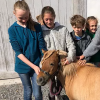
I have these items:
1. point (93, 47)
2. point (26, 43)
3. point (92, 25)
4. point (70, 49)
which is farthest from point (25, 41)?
point (92, 25)

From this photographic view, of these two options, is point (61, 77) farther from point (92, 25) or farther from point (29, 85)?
point (92, 25)

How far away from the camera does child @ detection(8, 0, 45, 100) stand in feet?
5.62

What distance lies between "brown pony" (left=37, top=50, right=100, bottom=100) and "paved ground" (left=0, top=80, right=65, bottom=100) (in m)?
1.32

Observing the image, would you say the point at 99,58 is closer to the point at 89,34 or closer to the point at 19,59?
the point at 89,34

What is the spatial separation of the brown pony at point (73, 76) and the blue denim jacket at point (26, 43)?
0.97 feet

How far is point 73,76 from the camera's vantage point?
1.66 metres

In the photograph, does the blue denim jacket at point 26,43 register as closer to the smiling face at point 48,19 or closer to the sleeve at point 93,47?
the smiling face at point 48,19

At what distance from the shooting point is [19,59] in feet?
6.13

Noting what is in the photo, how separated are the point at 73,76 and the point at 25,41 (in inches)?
31.4

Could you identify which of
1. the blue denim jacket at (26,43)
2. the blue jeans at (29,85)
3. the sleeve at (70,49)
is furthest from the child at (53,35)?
the blue jeans at (29,85)

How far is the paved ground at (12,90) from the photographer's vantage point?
2.85m

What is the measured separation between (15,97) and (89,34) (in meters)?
2.07

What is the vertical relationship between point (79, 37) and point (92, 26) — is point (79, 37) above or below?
below

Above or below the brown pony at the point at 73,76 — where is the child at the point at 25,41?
above
